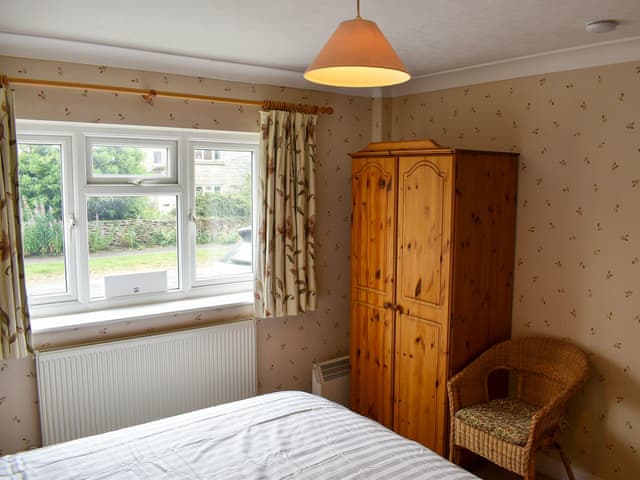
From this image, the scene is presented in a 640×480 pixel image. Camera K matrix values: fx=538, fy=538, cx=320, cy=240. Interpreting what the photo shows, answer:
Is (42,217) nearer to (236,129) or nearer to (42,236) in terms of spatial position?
(42,236)

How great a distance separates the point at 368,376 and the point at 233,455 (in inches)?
68.6

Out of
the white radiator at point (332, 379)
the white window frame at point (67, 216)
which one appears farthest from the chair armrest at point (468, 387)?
the white window frame at point (67, 216)

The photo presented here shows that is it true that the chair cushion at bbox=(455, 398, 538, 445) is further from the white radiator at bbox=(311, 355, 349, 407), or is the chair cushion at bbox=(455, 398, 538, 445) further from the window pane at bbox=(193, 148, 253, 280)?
the window pane at bbox=(193, 148, 253, 280)

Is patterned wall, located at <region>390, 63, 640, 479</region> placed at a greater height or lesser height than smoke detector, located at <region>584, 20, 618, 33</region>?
lesser

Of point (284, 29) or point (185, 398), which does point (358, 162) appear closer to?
point (284, 29)

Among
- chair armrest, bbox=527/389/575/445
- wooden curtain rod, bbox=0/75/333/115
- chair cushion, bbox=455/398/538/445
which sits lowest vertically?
chair cushion, bbox=455/398/538/445

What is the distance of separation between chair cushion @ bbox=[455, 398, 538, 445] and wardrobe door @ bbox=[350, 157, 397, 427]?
648 mm

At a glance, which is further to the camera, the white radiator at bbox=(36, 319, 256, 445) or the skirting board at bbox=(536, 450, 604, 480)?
the skirting board at bbox=(536, 450, 604, 480)

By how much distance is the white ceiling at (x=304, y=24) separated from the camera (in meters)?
2.26

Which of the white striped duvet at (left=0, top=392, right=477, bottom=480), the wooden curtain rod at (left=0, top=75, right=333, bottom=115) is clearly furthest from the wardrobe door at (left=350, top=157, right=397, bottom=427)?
the white striped duvet at (left=0, top=392, right=477, bottom=480)

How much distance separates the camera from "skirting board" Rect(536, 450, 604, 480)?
124 inches

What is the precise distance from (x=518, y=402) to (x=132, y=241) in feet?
8.53

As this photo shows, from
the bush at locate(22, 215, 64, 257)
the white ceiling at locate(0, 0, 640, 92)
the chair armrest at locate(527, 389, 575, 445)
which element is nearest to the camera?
the white ceiling at locate(0, 0, 640, 92)

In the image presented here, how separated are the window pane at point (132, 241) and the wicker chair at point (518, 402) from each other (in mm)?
1983
